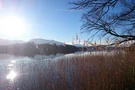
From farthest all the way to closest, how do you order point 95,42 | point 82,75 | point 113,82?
point 95,42, point 82,75, point 113,82

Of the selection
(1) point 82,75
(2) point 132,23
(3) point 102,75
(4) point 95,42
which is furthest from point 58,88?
(2) point 132,23

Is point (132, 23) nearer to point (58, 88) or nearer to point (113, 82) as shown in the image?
point (113, 82)

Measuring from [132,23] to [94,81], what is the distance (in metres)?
4.18

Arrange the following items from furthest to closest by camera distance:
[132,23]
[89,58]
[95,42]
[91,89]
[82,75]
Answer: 1. [89,58]
2. [132,23]
3. [95,42]
4. [82,75]
5. [91,89]

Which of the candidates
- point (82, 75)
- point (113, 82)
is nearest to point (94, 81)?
point (113, 82)

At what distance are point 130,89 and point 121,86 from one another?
0.27 m

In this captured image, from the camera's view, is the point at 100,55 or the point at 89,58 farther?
the point at 89,58

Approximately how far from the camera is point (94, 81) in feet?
13.5

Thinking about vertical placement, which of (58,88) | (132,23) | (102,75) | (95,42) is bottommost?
(58,88)

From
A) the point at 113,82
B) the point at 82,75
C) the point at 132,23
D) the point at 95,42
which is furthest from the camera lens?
the point at 132,23

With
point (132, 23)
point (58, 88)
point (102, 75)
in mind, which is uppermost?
point (132, 23)

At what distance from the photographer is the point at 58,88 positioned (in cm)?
456

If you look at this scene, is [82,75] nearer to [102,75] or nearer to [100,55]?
[102,75]

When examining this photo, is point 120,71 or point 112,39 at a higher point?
point 112,39
